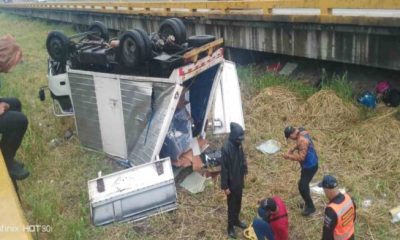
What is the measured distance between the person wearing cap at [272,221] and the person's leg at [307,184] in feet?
2.82

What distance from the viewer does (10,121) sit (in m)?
4.53

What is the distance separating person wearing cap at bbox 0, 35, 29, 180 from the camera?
4461 millimetres

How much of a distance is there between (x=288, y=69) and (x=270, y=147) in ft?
11.5

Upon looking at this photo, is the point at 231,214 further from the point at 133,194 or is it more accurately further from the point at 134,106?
the point at 134,106

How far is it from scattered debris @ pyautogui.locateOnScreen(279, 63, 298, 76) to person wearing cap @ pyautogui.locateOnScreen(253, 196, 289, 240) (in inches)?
233

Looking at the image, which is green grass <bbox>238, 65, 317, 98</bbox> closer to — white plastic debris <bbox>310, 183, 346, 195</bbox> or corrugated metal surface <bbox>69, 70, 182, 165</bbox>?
white plastic debris <bbox>310, 183, 346, 195</bbox>

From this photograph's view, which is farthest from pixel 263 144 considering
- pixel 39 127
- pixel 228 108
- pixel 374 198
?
pixel 39 127

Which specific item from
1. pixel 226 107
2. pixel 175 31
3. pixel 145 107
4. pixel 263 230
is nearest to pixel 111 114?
pixel 145 107

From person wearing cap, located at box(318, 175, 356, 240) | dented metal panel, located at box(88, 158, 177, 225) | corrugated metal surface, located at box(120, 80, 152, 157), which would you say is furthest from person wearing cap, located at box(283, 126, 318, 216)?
corrugated metal surface, located at box(120, 80, 152, 157)

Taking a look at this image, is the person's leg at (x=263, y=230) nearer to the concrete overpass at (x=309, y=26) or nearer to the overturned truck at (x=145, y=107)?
the overturned truck at (x=145, y=107)

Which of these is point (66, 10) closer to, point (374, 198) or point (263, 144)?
point (263, 144)

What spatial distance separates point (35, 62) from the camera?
597 inches

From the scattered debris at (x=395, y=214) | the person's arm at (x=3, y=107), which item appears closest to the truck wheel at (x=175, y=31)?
the person's arm at (x=3, y=107)

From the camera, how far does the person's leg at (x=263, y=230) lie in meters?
4.43
